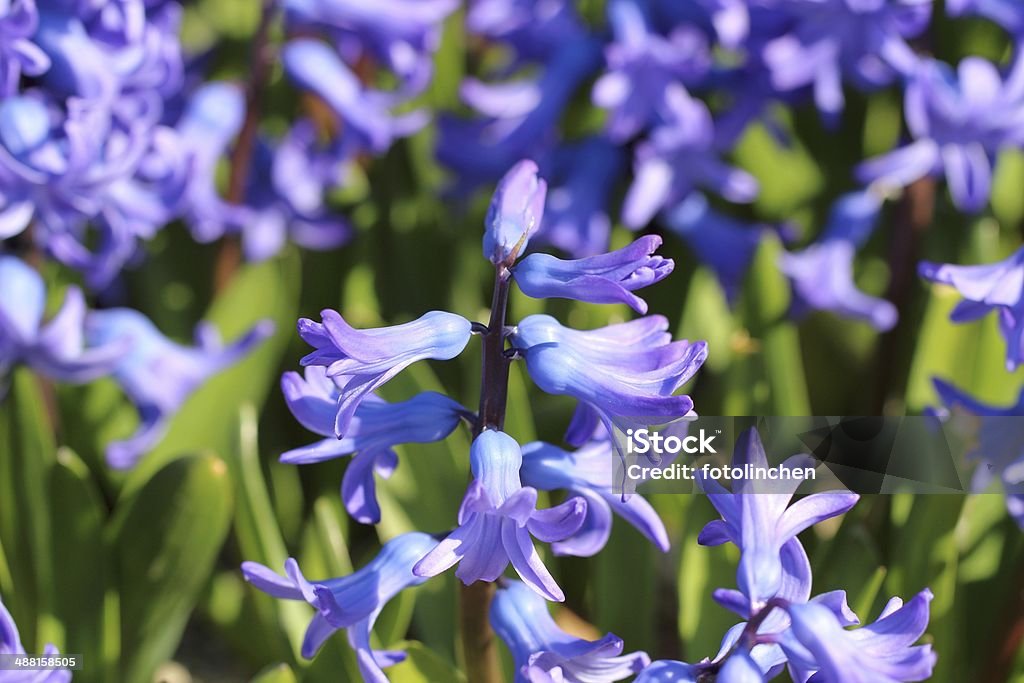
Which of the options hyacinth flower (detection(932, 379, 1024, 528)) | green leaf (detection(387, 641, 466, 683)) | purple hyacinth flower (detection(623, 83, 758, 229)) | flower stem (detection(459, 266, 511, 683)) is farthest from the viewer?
purple hyacinth flower (detection(623, 83, 758, 229))

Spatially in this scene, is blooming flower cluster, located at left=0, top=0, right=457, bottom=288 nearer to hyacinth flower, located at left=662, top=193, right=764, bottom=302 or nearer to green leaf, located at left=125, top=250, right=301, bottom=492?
green leaf, located at left=125, top=250, right=301, bottom=492

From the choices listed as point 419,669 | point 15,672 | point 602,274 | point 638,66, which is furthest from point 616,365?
point 638,66

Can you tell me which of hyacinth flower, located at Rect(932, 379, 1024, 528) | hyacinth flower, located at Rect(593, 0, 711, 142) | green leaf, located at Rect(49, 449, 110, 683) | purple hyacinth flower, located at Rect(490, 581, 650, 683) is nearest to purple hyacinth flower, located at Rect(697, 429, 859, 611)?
purple hyacinth flower, located at Rect(490, 581, 650, 683)

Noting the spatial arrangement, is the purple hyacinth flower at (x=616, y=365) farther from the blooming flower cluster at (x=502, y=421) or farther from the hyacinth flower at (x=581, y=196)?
the hyacinth flower at (x=581, y=196)

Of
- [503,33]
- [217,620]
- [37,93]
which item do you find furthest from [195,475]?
[503,33]

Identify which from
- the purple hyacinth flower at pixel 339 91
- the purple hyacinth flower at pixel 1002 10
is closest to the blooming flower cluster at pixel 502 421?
the purple hyacinth flower at pixel 339 91

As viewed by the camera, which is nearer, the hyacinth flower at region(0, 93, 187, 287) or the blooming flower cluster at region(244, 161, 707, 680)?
the blooming flower cluster at region(244, 161, 707, 680)

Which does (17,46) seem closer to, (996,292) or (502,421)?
(502,421)
